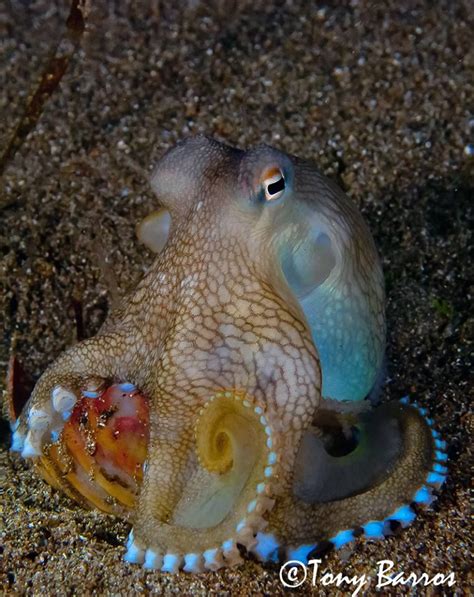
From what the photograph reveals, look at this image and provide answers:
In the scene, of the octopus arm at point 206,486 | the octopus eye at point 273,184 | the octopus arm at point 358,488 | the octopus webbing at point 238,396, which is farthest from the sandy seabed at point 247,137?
the octopus eye at point 273,184

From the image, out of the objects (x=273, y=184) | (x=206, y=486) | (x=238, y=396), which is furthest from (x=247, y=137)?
(x=206, y=486)

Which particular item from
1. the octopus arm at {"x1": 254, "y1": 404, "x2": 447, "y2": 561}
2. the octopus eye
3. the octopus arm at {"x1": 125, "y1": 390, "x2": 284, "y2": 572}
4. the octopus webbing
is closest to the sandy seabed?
the octopus arm at {"x1": 254, "y1": 404, "x2": 447, "y2": 561}

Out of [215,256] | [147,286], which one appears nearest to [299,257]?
[215,256]

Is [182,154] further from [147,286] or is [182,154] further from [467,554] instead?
[467,554]

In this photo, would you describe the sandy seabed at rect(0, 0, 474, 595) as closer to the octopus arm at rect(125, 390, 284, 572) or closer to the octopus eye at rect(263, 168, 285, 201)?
the octopus arm at rect(125, 390, 284, 572)

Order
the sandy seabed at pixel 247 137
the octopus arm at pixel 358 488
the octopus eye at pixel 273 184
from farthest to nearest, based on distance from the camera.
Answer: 1. the sandy seabed at pixel 247 137
2. the octopus eye at pixel 273 184
3. the octopus arm at pixel 358 488

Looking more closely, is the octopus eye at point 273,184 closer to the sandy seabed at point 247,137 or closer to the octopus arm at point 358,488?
the octopus arm at point 358,488
